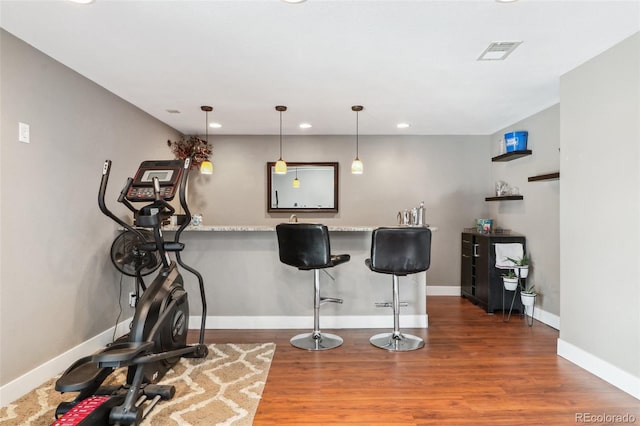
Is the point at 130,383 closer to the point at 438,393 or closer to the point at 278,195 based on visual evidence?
the point at 438,393

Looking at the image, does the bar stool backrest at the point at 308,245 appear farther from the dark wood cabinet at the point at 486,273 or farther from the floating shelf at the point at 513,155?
the floating shelf at the point at 513,155

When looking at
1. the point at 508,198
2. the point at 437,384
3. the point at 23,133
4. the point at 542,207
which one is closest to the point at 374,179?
the point at 508,198

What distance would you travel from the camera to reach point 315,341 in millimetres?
3387

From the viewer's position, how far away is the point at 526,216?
178 inches

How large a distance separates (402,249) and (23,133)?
2936 mm

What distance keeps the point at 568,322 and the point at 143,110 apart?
4.73 m

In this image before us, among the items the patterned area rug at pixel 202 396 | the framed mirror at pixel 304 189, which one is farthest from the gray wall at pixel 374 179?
the patterned area rug at pixel 202 396

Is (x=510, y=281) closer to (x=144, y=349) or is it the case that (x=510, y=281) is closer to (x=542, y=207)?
(x=542, y=207)

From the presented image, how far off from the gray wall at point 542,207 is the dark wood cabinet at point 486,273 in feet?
0.74

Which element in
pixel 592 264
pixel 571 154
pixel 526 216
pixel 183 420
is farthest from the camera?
pixel 526 216

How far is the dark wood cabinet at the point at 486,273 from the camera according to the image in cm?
443

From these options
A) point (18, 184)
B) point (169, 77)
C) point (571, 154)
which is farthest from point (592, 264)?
point (18, 184)

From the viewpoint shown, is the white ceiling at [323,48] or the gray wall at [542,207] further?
the gray wall at [542,207]

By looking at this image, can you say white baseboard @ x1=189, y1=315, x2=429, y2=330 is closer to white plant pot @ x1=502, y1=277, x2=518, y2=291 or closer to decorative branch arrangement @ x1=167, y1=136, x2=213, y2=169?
white plant pot @ x1=502, y1=277, x2=518, y2=291
